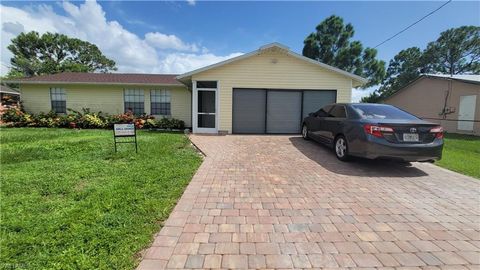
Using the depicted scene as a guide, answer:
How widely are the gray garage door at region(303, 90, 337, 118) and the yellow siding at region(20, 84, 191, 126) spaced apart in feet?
21.3

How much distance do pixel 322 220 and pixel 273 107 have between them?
8.36 m

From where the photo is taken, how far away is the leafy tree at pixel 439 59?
111ft

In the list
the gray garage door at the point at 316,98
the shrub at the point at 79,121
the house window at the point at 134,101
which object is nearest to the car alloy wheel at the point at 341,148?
the gray garage door at the point at 316,98

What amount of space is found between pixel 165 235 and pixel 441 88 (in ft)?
65.3

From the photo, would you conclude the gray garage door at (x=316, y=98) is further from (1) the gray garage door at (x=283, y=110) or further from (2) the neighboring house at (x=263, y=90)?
(1) the gray garage door at (x=283, y=110)

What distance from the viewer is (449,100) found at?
50.4 feet

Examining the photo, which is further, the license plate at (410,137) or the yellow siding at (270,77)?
the yellow siding at (270,77)

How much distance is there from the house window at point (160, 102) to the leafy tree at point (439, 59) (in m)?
28.0

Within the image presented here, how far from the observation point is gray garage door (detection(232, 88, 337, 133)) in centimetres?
1095

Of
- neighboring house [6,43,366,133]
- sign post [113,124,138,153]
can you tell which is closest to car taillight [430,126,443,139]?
neighboring house [6,43,366,133]

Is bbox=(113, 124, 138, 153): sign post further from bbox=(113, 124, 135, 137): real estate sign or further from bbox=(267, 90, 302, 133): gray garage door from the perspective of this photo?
bbox=(267, 90, 302, 133): gray garage door

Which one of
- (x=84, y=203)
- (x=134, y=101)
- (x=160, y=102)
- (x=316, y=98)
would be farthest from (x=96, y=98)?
(x=84, y=203)

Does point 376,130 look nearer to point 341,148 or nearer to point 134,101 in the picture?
point 341,148

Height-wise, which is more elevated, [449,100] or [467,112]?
[449,100]
